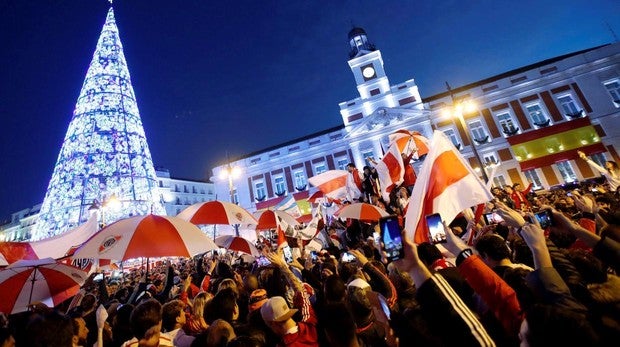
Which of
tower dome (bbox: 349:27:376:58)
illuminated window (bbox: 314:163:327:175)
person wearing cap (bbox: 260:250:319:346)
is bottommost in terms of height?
person wearing cap (bbox: 260:250:319:346)

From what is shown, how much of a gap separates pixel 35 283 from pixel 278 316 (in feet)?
16.5

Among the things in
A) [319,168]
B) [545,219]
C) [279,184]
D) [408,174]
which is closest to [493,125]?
[319,168]

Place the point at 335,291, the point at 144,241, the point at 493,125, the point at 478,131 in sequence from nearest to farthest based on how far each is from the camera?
the point at 335,291 < the point at 144,241 < the point at 493,125 < the point at 478,131

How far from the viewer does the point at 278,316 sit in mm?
2762

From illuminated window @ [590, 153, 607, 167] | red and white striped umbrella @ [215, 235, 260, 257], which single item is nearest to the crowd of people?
red and white striped umbrella @ [215, 235, 260, 257]

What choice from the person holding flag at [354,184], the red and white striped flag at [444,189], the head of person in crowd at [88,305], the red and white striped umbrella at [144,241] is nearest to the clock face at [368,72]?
the person holding flag at [354,184]

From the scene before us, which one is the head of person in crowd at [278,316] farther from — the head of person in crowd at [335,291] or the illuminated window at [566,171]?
the illuminated window at [566,171]

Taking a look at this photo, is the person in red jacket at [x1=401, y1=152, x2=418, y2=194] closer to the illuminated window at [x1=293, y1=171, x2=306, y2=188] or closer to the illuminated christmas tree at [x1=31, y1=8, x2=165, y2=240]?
the illuminated christmas tree at [x1=31, y1=8, x2=165, y2=240]

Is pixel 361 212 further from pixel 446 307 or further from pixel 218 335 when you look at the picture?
pixel 446 307

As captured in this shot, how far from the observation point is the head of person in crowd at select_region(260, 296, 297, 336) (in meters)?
2.77

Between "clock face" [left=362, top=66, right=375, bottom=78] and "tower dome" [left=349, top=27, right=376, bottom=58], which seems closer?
"clock face" [left=362, top=66, right=375, bottom=78]

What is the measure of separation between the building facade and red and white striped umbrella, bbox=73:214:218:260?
85.1 ft

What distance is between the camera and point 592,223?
4.82 m

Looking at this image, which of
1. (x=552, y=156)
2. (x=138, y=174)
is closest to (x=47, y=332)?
(x=138, y=174)
